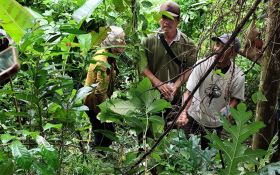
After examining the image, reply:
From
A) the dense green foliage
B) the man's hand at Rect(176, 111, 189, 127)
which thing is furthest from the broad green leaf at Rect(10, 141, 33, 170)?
the man's hand at Rect(176, 111, 189, 127)

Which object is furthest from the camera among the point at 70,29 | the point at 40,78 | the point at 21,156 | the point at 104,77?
the point at 104,77

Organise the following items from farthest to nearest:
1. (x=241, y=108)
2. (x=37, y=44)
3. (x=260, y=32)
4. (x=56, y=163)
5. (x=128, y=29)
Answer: (x=260, y=32)
(x=128, y=29)
(x=241, y=108)
(x=37, y=44)
(x=56, y=163)

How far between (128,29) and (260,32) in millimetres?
1010

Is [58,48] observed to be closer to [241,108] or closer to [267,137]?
[241,108]

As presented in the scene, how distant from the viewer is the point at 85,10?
5.02ft

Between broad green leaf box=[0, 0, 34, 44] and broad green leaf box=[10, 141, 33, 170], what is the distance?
426mm

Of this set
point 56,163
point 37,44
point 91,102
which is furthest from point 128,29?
point 91,102

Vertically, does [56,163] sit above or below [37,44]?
below

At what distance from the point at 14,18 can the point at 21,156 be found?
50 cm

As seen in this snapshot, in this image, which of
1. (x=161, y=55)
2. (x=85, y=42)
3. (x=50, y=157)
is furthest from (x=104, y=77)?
(x=161, y=55)

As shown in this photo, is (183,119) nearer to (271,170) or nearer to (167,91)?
(167,91)

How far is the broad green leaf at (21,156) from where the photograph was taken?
1.48 meters

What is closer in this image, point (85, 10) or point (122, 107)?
point (85, 10)

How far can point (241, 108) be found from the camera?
1839 mm
